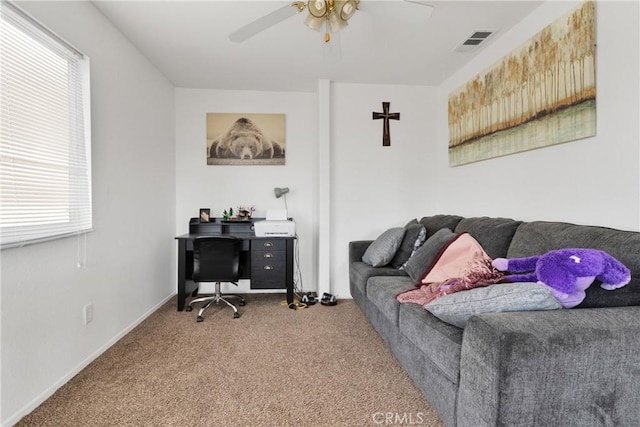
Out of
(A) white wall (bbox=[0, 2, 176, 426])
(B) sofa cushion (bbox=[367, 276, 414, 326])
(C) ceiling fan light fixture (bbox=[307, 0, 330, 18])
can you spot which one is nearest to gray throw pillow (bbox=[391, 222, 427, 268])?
(B) sofa cushion (bbox=[367, 276, 414, 326])

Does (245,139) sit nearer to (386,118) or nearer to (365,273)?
(386,118)

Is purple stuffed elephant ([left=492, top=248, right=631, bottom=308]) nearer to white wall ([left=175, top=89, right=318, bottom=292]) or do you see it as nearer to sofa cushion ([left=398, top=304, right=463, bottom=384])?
sofa cushion ([left=398, top=304, right=463, bottom=384])

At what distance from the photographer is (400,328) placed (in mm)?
1778

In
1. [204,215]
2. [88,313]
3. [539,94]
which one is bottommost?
[88,313]

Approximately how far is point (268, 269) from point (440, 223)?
1.74m

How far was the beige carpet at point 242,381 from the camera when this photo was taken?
1.53m

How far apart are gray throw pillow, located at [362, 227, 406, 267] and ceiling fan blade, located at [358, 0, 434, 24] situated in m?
1.66

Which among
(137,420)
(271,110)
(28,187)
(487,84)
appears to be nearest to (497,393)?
(137,420)

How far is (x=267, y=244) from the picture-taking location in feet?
10.5

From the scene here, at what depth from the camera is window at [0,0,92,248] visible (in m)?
1.48

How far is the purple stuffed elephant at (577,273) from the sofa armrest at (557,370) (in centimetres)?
9

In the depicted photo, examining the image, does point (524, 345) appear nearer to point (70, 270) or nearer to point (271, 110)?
point (70, 270)

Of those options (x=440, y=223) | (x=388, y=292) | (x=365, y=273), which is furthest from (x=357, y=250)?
(x=388, y=292)

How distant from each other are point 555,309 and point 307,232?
9.39ft
